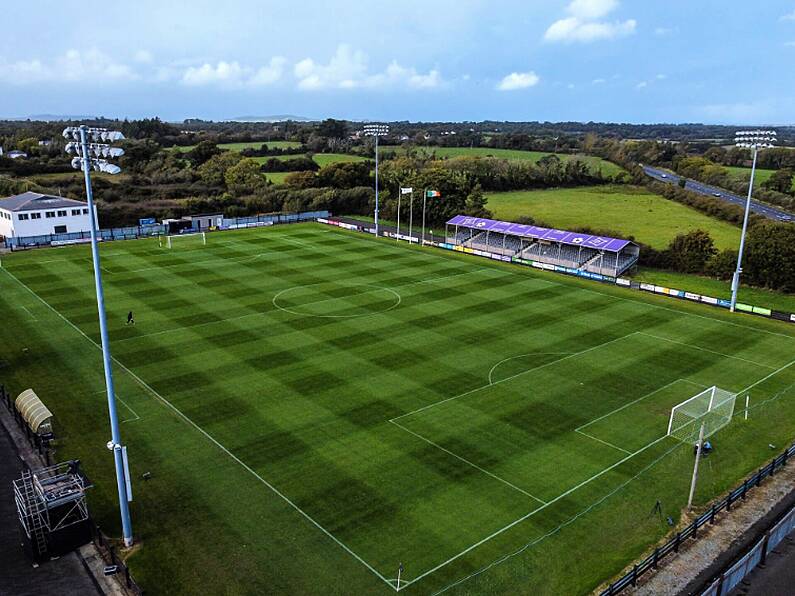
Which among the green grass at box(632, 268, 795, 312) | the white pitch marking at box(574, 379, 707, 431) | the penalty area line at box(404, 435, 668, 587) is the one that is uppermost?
the green grass at box(632, 268, 795, 312)

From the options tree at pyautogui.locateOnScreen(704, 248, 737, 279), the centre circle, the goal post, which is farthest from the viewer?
tree at pyautogui.locateOnScreen(704, 248, 737, 279)

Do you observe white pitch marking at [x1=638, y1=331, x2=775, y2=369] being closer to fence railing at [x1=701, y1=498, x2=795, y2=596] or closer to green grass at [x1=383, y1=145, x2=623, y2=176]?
fence railing at [x1=701, y1=498, x2=795, y2=596]

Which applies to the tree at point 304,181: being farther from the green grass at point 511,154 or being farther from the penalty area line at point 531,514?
the penalty area line at point 531,514

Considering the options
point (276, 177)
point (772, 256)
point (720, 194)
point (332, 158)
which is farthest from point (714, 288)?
point (332, 158)

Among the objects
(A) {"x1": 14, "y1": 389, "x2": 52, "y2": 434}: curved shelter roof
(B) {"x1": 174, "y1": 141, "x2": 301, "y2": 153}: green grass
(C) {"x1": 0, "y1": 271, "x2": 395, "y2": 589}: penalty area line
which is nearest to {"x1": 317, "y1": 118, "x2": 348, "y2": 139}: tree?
(B) {"x1": 174, "y1": 141, "x2": 301, "y2": 153}: green grass

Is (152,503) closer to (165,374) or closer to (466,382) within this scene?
(165,374)

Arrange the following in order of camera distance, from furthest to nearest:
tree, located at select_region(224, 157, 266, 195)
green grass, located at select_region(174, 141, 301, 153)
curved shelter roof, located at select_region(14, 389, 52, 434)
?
green grass, located at select_region(174, 141, 301, 153) < tree, located at select_region(224, 157, 266, 195) < curved shelter roof, located at select_region(14, 389, 52, 434)

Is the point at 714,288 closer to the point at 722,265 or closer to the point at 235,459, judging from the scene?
the point at 722,265
